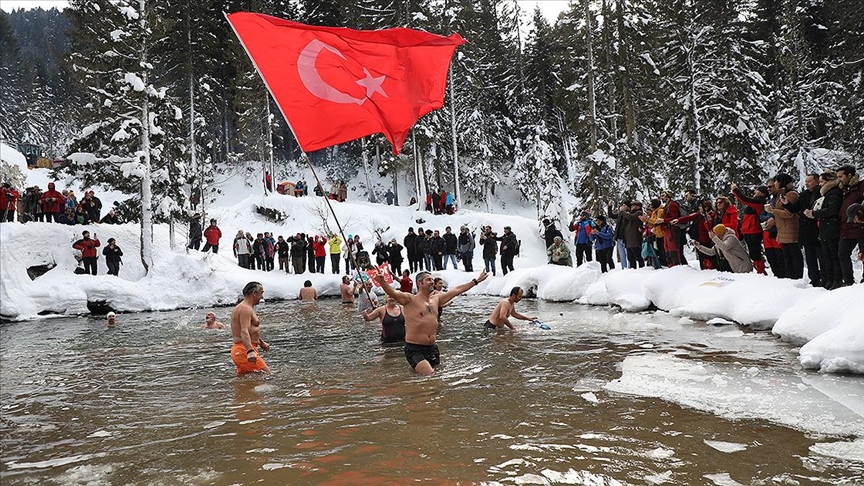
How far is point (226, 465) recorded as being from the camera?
4.66 metres

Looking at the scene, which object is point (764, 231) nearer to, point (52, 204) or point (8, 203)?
point (8, 203)

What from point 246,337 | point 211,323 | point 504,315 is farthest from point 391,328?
point 211,323

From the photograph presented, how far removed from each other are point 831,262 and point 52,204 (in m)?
24.2

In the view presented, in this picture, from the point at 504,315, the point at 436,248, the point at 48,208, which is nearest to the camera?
the point at 504,315

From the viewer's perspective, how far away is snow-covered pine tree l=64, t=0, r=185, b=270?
71.0 ft

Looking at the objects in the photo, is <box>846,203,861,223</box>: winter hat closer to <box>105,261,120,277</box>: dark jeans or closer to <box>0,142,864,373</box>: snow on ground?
<box>0,142,864,373</box>: snow on ground

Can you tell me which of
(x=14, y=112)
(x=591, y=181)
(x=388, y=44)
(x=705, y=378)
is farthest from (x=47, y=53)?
(x=705, y=378)

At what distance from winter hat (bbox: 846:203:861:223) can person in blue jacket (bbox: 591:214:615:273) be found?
8712 mm

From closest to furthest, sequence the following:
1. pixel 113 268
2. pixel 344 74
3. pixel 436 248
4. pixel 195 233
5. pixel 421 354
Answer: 1. pixel 421 354
2. pixel 344 74
3. pixel 113 268
4. pixel 436 248
5. pixel 195 233

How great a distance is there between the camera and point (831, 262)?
30.9ft

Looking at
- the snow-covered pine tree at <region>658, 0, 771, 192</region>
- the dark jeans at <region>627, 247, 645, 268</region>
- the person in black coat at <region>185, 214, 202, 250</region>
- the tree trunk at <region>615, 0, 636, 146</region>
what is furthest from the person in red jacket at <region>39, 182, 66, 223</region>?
the snow-covered pine tree at <region>658, 0, 771, 192</region>

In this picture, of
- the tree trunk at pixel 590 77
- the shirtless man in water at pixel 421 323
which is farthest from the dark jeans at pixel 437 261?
the shirtless man in water at pixel 421 323

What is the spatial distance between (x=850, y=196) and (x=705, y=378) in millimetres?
4157

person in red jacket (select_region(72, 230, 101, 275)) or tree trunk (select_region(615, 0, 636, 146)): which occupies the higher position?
tree trunk (select_region(615, 0, 636, 146))
